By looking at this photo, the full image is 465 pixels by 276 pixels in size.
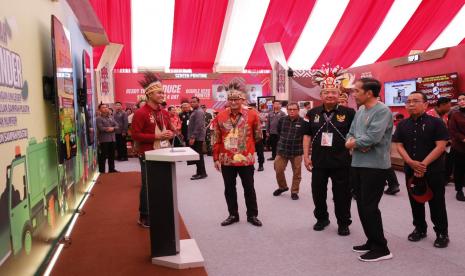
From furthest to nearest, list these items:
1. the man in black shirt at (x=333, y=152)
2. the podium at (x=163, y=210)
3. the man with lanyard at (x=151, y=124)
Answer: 1. the man with lanyard at (x=151, y=124)
2. the man in black shirt at (x=333, y=152)
3. the podium at (x=163, y=210)

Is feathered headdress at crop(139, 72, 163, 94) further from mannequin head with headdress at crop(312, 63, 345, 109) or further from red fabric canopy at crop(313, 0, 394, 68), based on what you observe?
red fabric canopy at crop(313, 0, 394, 68)

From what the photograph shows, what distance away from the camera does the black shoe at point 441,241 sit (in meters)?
3.18

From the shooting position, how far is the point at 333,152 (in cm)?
354

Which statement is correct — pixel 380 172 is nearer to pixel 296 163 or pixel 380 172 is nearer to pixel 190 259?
pixel 190 259

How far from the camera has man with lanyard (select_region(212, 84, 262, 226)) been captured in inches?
151

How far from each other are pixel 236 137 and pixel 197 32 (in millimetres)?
7148

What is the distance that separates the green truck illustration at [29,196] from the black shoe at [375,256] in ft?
7.67

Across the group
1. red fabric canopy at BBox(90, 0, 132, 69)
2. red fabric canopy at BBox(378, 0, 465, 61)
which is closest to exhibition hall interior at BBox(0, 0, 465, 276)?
red fabric canopy at BBox(90, 0, 132, 69)

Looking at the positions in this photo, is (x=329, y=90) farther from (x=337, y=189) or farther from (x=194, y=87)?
(x=194, y=87)

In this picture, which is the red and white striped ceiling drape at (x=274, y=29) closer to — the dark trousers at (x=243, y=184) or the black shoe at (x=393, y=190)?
the black shoe at (x=393, y=190)

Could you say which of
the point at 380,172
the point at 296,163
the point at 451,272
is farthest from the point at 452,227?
the point at 296,163

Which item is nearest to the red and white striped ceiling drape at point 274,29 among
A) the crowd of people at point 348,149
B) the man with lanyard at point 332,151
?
the crowd of people at point 348,149

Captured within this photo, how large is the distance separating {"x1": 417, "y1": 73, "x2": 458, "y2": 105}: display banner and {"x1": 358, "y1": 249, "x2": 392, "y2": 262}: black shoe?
563cm

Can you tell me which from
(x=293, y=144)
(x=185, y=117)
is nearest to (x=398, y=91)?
(x=185, y=117)
